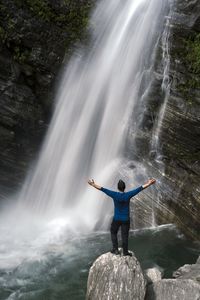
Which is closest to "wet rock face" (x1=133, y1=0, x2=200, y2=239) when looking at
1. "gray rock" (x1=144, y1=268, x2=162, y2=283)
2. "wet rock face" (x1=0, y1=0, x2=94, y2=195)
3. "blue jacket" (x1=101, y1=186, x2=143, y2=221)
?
"wet rock face" (x1=0, y1=0, x2=94, y2=195)

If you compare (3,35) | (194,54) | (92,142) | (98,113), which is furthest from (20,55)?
(194,54)

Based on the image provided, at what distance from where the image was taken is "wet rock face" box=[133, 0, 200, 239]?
51.4ft

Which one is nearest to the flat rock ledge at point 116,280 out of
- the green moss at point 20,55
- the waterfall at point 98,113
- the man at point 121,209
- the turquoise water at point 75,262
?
the man at point 121,209

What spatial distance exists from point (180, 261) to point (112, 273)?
4952 millimetres

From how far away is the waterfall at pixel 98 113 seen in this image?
674 inches

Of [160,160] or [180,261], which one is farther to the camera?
[160,160]

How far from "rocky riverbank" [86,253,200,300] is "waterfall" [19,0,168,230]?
21.1ft

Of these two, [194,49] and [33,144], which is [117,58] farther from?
[33,144]

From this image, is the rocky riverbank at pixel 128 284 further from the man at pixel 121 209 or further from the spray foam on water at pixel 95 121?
the spray foam on water at pixel 95 121

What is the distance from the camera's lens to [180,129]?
51.9 feet

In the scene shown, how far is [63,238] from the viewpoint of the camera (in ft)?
52.9

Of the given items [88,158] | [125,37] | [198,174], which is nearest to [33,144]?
[88,158]

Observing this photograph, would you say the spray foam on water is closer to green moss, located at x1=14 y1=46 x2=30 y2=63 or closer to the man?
green moss, located at x1=14 y1=46 x2=30 y2=63

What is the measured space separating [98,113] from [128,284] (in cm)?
895
